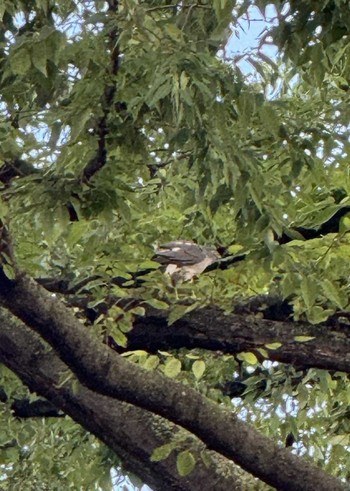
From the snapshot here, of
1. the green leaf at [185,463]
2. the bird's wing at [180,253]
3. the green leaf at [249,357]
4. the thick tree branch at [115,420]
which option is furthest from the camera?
the bird's wing at [180,253]

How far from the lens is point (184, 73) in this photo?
3.46 meters

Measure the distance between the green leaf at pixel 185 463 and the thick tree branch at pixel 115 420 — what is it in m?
0.14

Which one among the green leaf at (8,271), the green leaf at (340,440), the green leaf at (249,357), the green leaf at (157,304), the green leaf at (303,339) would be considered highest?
the green leaf at (8,271)

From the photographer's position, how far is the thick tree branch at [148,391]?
4.43 meters

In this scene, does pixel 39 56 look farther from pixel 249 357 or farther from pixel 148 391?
pixel 249 357

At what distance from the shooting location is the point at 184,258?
19.5 feet

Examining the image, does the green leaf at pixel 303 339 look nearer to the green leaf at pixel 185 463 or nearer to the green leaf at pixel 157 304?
the green leaf at pixel 157 304

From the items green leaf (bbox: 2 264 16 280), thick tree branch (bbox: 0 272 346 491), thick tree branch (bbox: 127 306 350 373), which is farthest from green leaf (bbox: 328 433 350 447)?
green leaf (bbox: 2 264 16 280)

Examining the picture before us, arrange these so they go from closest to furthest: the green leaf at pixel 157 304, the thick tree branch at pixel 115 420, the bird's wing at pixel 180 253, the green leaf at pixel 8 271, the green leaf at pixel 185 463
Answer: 1. the green leaf at pixel 8 271
2. the green leaf at pixel 185 463
3. the thick tree branch at pixel 115 420
4. the green leaf at pixel 157 304
5. the bird's wing at pixel 180 253

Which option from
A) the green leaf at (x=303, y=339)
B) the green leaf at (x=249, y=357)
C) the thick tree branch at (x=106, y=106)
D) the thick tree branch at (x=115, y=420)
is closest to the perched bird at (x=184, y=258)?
the green leaf at (x=249, y=357)

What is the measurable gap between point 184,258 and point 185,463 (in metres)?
1.71

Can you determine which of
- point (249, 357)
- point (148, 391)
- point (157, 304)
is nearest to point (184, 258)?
point (157, 304)

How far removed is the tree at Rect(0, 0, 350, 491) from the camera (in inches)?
144

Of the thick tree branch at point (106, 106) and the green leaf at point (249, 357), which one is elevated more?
the thick tree branch at point (106, 106)
